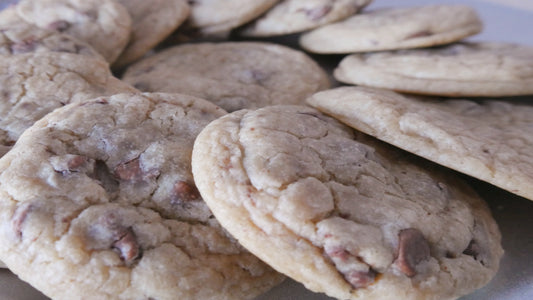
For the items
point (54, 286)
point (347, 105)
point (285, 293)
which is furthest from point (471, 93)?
point (54, 286)

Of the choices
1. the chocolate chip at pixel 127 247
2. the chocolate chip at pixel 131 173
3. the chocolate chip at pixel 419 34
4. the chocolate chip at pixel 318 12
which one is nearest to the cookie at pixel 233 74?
the chocolate chip at pixel 318 12

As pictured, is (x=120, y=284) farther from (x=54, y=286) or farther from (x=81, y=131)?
(x=81, y=131)

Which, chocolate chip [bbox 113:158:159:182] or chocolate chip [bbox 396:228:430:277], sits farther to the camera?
chocolate chip [bbox 113:158:159:182]

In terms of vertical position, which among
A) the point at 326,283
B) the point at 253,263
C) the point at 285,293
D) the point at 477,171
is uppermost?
the point at 477,171

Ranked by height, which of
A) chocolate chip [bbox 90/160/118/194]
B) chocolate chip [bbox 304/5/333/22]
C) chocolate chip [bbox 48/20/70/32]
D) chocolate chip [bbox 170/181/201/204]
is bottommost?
chocolate chip [bbox 170/181/201/204]

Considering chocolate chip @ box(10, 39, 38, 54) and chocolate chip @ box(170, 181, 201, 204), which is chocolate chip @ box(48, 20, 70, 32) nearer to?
chocolate chip @ box(10, 39, 38, 54)

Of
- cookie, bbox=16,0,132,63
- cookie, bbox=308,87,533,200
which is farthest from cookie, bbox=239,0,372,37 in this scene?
cookie, bbox=308,87,533,200

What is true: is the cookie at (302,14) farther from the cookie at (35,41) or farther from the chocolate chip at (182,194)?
the chocolate chip at (182,194)

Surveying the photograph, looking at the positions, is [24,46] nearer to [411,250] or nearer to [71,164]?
[71,164]
